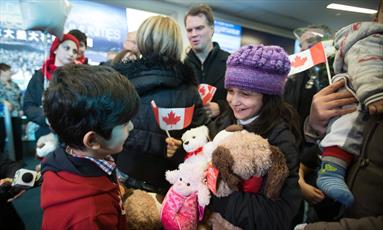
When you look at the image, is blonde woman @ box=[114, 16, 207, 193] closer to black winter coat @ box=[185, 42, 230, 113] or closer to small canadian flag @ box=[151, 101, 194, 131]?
small canadian flag @ box=[151, 101, 194, 131]

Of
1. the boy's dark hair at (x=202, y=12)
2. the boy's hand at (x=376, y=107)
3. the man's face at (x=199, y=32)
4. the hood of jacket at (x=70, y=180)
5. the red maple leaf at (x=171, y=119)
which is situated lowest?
the hood of jacket at (x=70, y=180)

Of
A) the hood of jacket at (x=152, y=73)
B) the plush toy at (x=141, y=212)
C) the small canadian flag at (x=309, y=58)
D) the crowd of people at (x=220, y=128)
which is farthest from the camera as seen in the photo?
the hood of jacket at (x=152, y=73)

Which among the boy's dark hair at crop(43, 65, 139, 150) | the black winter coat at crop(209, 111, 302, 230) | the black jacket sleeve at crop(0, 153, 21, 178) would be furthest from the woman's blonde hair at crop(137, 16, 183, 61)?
the black jacket sleeve at crop(0, 153, 21, 178)

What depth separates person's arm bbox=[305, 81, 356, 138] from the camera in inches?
37.2

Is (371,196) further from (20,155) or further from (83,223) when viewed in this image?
(20,155)

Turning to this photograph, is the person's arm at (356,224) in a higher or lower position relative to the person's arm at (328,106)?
lower

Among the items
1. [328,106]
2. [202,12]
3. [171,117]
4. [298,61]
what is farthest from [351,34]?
[202,12]

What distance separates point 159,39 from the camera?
140 cm

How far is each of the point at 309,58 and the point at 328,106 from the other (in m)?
0.32

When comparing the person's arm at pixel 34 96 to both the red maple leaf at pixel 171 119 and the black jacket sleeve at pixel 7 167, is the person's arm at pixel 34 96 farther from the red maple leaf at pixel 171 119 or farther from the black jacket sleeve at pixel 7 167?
the red maple leaf at pixel 171 119

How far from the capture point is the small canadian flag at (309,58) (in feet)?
3.83

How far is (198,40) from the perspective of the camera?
2070 mm

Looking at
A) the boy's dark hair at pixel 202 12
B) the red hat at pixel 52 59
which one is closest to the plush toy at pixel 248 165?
the boy's dark hair at pixel 202 12

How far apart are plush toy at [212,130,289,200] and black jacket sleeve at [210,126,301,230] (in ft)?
0.10
